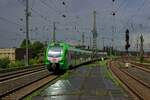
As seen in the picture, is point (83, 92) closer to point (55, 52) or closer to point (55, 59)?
point (55, 59)

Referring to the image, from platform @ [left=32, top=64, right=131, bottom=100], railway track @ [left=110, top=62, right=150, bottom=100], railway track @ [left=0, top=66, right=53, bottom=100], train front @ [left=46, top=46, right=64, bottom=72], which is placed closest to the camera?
platform @ [left=32, top=64, right=131, bottom=100]

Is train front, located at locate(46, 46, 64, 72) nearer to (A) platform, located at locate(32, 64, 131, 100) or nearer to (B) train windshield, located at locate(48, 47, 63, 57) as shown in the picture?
(B) train windshield, located at locate(48, 47, 63, 57)

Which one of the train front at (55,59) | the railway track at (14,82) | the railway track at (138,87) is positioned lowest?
the railway track at (138,87)

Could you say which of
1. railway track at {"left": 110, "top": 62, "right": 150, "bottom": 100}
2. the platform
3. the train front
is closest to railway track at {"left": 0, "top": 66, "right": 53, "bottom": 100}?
the platform

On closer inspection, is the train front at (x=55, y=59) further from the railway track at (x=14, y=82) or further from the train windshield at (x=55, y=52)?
the railway track at (x=14, y=82)

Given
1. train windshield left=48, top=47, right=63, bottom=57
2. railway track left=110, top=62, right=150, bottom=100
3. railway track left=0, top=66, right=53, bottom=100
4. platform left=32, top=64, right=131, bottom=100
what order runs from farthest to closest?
train windshield left=48, top=47, right=63, bottom=57
railway track left=0, top=66, right=53, bottom=100
railway track left=110, top=62, right=150, bottom=100
platform left=32, top=64, right=131, bottom=100

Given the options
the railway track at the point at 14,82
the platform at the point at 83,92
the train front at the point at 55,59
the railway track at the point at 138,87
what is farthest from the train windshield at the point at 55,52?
the platform at the point at 83,92

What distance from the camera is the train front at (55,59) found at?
4466 cm

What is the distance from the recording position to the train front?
44656 mm

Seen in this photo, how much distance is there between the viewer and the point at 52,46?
4588 cm

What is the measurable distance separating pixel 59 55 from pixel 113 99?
25.0 m

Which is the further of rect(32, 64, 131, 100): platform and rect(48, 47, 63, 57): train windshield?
rect(48, 47, 63, 57): train windshield

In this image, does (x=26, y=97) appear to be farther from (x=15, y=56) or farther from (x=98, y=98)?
(x=15, y=56)

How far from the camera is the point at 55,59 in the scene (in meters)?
44.8
